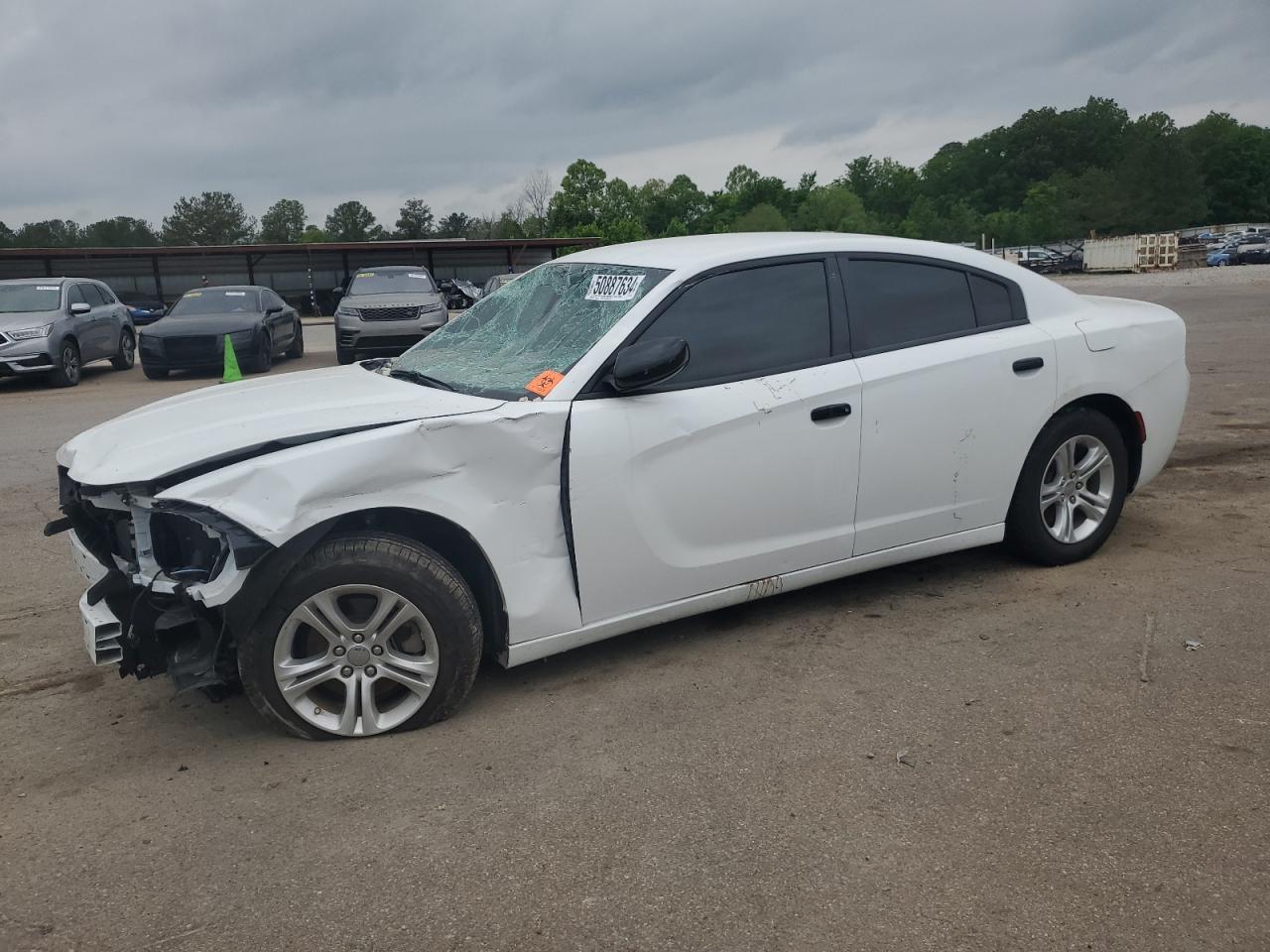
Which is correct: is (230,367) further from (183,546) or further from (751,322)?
(751,322)

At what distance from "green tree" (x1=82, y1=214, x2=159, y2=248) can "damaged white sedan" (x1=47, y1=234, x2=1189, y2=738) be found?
341 ft

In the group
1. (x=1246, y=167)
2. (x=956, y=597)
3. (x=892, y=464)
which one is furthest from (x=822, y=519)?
(x=1246, y=167)

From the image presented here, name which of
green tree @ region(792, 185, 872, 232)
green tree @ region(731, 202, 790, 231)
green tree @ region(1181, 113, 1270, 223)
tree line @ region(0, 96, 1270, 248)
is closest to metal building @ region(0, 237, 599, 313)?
tree line @ region(0, 96, 1270, 248)

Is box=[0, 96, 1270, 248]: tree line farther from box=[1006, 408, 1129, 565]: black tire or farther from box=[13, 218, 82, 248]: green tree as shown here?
box=[1006, 408, 1129, 565]: black tire

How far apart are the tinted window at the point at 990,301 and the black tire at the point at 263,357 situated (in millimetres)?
13729

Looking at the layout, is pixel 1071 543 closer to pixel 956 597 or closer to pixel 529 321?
pixel 956 597

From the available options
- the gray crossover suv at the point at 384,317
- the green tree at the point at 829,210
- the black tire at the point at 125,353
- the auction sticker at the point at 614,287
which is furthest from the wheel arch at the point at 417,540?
the green tree at the point at 829,210

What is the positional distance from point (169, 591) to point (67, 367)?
14.2m

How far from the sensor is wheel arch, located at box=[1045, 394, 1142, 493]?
4.92 metres

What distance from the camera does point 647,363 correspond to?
3.72 m

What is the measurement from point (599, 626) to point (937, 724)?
1.23 metres

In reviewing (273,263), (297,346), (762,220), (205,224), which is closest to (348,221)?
(205,224)

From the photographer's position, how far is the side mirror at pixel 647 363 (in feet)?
12.2

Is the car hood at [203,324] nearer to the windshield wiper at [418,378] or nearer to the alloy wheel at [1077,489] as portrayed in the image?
the windshield wiper at [418,378]
